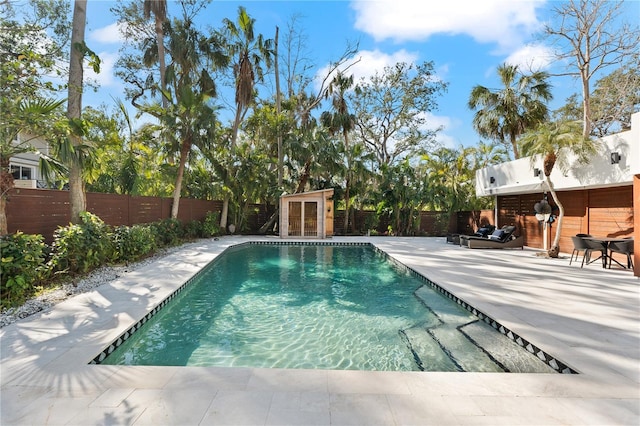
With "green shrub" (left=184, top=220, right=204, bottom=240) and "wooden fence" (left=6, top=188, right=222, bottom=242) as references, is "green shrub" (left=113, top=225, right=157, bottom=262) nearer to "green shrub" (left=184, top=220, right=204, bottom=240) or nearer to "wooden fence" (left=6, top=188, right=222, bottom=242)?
"wooden fence" (left=6, top=188, right=222, bottom=242)

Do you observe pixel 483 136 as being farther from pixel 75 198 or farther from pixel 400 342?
pixel 75 198

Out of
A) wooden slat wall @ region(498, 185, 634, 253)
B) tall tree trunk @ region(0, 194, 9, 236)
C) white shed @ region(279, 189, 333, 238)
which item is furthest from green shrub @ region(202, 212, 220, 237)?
wooden slat wall @ region(498, 185, 634, 253)

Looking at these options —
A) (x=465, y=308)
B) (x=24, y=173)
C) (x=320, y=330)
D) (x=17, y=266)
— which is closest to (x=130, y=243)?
→ (x=17, y=266)

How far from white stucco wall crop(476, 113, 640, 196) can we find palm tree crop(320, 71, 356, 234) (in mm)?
7791

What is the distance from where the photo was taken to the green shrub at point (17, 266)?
468 centimetres

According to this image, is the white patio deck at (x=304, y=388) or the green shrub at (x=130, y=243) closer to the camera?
the white patio deck at (x=304, y=388)

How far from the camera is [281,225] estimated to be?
16969 mm

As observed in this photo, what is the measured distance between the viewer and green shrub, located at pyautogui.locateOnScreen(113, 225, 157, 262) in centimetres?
835

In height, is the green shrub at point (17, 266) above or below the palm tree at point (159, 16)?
below

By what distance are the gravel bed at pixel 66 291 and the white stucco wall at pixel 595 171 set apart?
11719mm

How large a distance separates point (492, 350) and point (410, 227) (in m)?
15.8

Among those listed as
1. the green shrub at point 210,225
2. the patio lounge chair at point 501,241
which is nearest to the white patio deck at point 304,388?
the patio lounge chair at point 501,241

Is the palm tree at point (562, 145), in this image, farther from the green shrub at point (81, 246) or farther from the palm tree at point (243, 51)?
the palm tree at point (243, 51)

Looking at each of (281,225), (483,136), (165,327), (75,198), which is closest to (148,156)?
(281,225)
